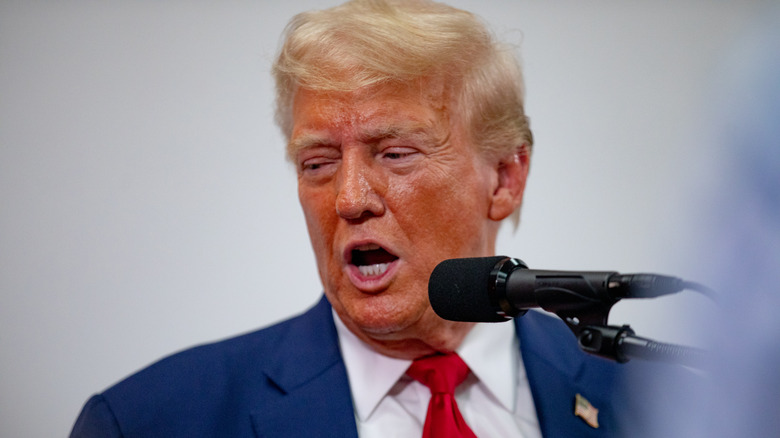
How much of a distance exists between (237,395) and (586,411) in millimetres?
938

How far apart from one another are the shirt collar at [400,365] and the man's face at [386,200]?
0.07 meters

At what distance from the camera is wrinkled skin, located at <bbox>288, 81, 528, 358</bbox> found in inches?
Answer: 75.7

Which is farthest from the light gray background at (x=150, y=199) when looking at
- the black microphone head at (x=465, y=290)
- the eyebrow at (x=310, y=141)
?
the black microphone head at (x=465, y=290)

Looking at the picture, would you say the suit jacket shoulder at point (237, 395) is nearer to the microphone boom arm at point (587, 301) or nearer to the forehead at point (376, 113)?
the forehead at point (376, 113)

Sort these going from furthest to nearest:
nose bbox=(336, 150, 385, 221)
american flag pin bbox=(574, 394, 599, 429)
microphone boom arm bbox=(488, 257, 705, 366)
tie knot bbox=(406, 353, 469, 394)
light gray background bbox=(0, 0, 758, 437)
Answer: light gray background bbox=(0, 0, 758, 437) → american flag pin bbox=(574, 394, 599, 429) → tie knot bbox=(406, 353, 469, 394) → nose bbox=(336, 150, 385, 221) → microphone boom arm bbox=(488, 257, 705, 366)

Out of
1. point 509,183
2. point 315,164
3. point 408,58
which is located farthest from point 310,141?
point 509,183

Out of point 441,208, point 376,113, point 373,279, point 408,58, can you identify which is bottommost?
point 373,279

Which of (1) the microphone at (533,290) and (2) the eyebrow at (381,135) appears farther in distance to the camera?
(2) the eyebrow at (381,135)

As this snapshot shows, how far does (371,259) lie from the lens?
1.99 metres

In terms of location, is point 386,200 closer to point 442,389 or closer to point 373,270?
point 373,270

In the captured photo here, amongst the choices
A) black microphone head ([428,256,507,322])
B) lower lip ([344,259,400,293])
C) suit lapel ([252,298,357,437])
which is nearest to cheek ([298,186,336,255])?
lower lip ([344,259,400,293])

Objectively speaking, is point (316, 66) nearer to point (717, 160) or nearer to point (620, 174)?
point (717, 160)

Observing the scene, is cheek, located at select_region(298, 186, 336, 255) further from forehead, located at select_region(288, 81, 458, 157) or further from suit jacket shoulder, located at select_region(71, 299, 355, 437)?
suit jacket shoulder, located at select_region(71, 299, 355, 437)

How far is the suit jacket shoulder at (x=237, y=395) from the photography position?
1.94 meters
